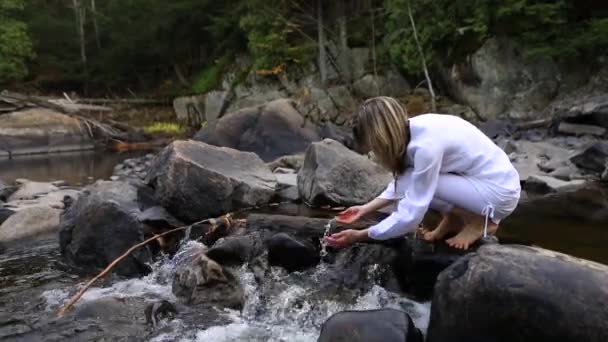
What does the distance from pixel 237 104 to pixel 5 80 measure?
36.7 feet

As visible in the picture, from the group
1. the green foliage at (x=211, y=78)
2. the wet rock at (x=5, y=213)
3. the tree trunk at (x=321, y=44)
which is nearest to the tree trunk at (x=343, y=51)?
the tree trunk at (x=321, y=44)

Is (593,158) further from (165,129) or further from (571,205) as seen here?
(165,129)

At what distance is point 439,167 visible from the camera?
341 centimetres

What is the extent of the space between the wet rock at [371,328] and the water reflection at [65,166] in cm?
954

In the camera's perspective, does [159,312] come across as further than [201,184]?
No

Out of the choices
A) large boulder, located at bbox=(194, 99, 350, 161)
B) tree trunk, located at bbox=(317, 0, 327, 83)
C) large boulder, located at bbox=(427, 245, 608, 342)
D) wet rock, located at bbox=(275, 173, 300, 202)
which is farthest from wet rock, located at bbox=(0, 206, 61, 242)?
tree trunk, located at bbox=(317, 0, 327, 83)

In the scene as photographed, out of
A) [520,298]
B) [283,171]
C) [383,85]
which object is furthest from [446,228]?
[383,85]

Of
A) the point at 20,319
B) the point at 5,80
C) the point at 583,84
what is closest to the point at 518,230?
the point at 20,319

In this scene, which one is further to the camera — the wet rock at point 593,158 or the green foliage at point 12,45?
the green foliage at point 12,45

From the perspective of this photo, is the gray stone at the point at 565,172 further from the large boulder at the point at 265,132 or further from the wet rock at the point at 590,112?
the large boulder at the point at 265,132

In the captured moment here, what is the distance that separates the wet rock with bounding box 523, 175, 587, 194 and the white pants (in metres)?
4.55

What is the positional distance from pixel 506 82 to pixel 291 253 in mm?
14643

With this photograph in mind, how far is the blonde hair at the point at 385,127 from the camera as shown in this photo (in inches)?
131

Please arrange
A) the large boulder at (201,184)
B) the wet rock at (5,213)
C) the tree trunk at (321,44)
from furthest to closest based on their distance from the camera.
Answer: the tree trunk at (321,44) < the wet rock at (5,213) < the large boulder at (201,184)
